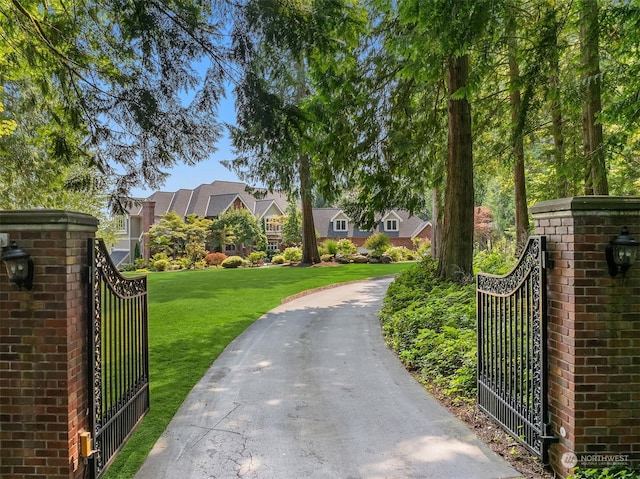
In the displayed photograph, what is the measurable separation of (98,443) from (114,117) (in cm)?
499

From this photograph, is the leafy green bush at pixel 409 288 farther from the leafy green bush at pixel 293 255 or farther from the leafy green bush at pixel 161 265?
the leafy green bush at pixel 161 265

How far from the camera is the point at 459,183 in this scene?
1025 cm

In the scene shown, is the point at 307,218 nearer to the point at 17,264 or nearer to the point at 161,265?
the point at 161,265

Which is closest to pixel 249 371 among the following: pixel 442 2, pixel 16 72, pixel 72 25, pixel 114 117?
pixel 114 117

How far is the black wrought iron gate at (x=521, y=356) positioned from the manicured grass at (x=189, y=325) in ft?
10.9

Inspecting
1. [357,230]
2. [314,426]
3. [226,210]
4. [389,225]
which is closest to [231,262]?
[226,210]

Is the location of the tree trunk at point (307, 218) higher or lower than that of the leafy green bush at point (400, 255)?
higher

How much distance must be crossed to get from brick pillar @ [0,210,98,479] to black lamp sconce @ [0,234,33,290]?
0.04 metres


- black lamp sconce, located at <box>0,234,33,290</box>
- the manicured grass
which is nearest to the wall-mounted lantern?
black lamp sconce, located at <box>0,234,33,290</box>

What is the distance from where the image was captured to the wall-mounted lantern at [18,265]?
2.92m

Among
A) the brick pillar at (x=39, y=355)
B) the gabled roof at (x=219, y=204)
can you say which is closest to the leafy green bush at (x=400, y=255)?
the gabled roof at (x=219, y=204)

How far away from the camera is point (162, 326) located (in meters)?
9.63

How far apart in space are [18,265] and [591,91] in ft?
→ 28.6

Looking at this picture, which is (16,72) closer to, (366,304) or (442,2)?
(442,2)
